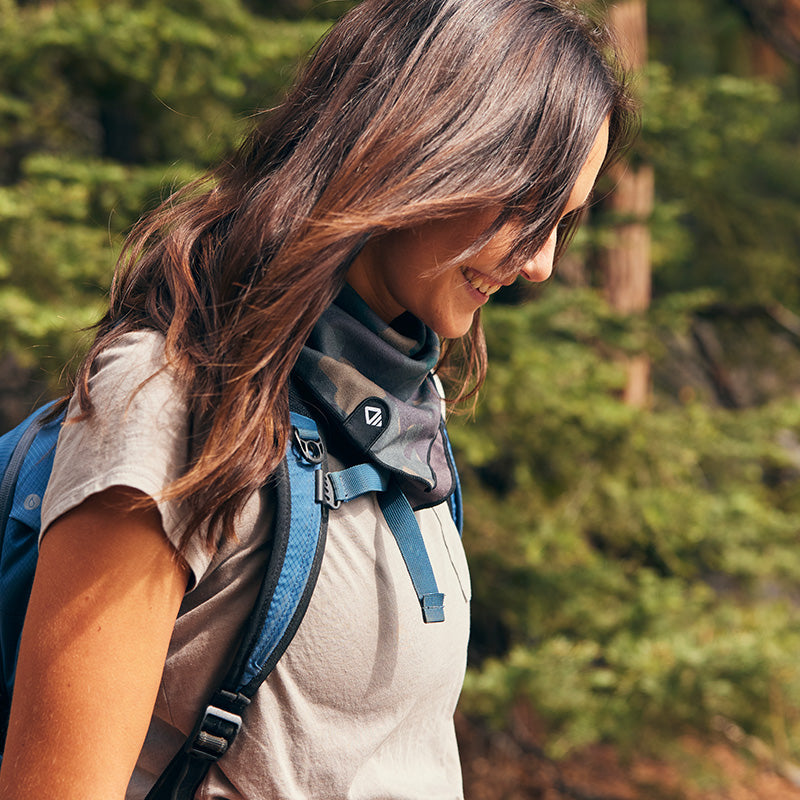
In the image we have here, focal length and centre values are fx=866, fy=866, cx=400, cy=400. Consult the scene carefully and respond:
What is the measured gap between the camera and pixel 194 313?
1.08 metres

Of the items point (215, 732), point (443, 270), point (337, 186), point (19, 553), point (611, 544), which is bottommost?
point (611, 544)

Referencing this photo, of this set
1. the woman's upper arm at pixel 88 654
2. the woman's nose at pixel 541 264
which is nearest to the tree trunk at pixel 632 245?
the woman's nose at pixel 541 264

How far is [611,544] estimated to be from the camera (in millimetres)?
4270

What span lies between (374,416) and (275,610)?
293 mm

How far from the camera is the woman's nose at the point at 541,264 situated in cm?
132

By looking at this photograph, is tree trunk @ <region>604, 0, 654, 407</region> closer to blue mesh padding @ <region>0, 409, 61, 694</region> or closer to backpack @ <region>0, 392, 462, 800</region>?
backpack @ <region>0, 392, 462, 800</region>

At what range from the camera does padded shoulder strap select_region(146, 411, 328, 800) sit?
995 mm

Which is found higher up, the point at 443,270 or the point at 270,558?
the point at 443,270

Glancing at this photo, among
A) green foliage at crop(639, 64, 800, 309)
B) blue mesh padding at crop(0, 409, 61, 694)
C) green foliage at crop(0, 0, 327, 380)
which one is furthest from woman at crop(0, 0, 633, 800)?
green foliage at crop(639, 64, 800, 309)

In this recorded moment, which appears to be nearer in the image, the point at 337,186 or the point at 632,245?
the point at 337,186

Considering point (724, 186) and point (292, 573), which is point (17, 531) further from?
point (724, 186)

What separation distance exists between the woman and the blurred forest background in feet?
5.60

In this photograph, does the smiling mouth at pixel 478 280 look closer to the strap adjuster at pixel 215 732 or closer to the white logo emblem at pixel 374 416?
the white logo emblem at pixel 374 416

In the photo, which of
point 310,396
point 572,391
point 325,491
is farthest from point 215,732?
point 572,391
